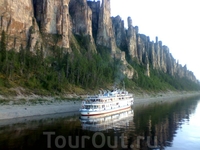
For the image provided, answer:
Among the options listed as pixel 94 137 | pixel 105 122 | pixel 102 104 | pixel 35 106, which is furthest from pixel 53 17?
pixel 94 137

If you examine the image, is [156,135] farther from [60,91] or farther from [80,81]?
[80,81]

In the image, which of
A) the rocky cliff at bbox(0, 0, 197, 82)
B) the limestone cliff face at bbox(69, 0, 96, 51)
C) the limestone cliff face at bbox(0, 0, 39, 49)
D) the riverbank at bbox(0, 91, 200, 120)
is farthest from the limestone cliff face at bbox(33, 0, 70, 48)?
the riverbank at bbox(0, 91, 200, 120)

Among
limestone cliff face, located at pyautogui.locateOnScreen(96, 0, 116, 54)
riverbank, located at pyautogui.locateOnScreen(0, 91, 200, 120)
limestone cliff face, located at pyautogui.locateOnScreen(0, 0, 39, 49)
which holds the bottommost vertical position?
riverbank, located at pyautogui.locateOnScreen(0, 91, 200, 120)

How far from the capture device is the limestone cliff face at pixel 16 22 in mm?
99750

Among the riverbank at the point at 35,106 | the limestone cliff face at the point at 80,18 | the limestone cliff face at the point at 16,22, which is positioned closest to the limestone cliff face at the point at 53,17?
the limestone cliff face at the point at 16,22

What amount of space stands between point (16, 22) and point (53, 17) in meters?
32.0

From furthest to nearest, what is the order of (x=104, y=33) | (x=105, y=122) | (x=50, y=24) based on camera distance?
(x=104, y=33) < (x=50, y=24) < (x=105, y=122)

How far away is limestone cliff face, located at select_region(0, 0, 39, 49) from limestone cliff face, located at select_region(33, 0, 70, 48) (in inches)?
517

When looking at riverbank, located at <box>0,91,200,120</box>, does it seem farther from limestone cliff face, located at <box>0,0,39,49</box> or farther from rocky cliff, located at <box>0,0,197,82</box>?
limestone cliff face, located at <box>0,0,39,49</box>

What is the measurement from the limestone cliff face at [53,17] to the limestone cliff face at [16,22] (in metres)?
13.1

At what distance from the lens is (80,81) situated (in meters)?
116

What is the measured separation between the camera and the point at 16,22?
10462 centimetres

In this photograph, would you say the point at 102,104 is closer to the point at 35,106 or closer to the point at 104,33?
the point at 35,106

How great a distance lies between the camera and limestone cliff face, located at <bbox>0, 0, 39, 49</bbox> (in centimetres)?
9975
